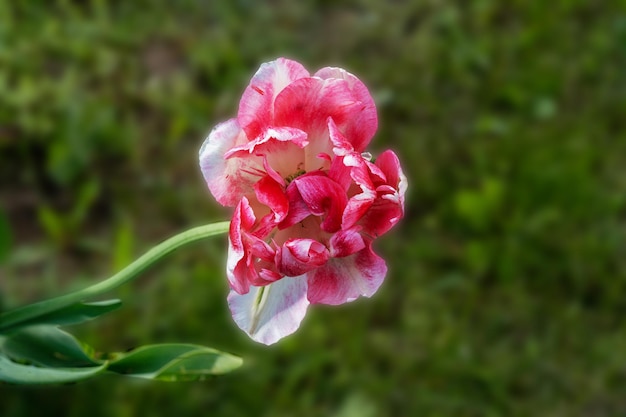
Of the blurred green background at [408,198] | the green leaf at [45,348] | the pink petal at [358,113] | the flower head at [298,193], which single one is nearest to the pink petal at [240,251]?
the flower head at [298,193]

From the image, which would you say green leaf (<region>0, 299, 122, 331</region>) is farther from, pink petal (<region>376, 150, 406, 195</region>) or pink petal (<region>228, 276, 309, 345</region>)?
pink petal (<region>376, 150, 406, 195</region>)

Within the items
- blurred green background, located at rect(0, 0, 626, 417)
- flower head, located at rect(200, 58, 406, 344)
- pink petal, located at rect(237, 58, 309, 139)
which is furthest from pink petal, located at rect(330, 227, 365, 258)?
blurred green background, located at rect(0, 0, 626, 417)

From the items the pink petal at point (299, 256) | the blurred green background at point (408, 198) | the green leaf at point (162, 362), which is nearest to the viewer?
the pink petal at point (299, 256)

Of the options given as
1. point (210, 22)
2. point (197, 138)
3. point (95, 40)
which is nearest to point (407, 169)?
point (197, 138)

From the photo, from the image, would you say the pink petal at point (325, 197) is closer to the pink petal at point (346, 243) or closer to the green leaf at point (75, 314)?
the pink petal at point (346, 243)

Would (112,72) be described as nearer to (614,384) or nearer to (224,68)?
(224,68)
